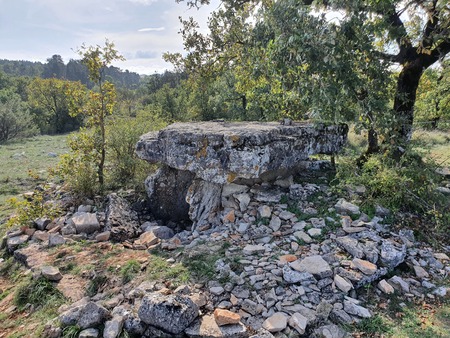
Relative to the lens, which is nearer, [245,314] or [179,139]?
[245,314]

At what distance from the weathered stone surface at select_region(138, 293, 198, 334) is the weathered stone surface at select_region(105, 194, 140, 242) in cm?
258

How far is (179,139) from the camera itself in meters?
5.68

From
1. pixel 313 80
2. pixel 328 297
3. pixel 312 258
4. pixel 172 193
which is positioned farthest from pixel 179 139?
pixel 328 297

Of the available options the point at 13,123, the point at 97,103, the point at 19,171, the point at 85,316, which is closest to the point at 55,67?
the point at 13,123

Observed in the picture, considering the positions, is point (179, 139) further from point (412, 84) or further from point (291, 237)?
point (412, 84)

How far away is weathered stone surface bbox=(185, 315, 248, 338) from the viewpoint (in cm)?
281

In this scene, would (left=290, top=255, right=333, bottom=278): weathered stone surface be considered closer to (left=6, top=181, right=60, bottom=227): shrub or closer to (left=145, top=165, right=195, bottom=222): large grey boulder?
(left=145, top=165, right=195, bottom=222): large grey boulder

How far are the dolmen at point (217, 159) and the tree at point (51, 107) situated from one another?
29.3 metres

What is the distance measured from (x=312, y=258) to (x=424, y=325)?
1.38m

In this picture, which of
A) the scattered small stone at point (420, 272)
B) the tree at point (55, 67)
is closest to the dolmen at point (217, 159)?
the scattered small stone at point (420, 272)

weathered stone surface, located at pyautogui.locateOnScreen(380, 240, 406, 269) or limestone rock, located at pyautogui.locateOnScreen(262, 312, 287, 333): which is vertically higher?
weathered stone surface, located at pyautogui.locateOnScreen(380, 240, 406, 269)

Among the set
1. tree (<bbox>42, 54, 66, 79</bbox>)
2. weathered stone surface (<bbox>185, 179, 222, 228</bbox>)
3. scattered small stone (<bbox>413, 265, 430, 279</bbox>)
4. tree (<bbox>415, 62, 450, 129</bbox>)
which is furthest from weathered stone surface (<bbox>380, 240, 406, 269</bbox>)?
tree (<bbox>42, 54, 66, 79</bbox>)

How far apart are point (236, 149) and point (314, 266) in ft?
8.16

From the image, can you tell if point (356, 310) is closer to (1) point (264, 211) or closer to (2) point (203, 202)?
(1) point (264, 211)
